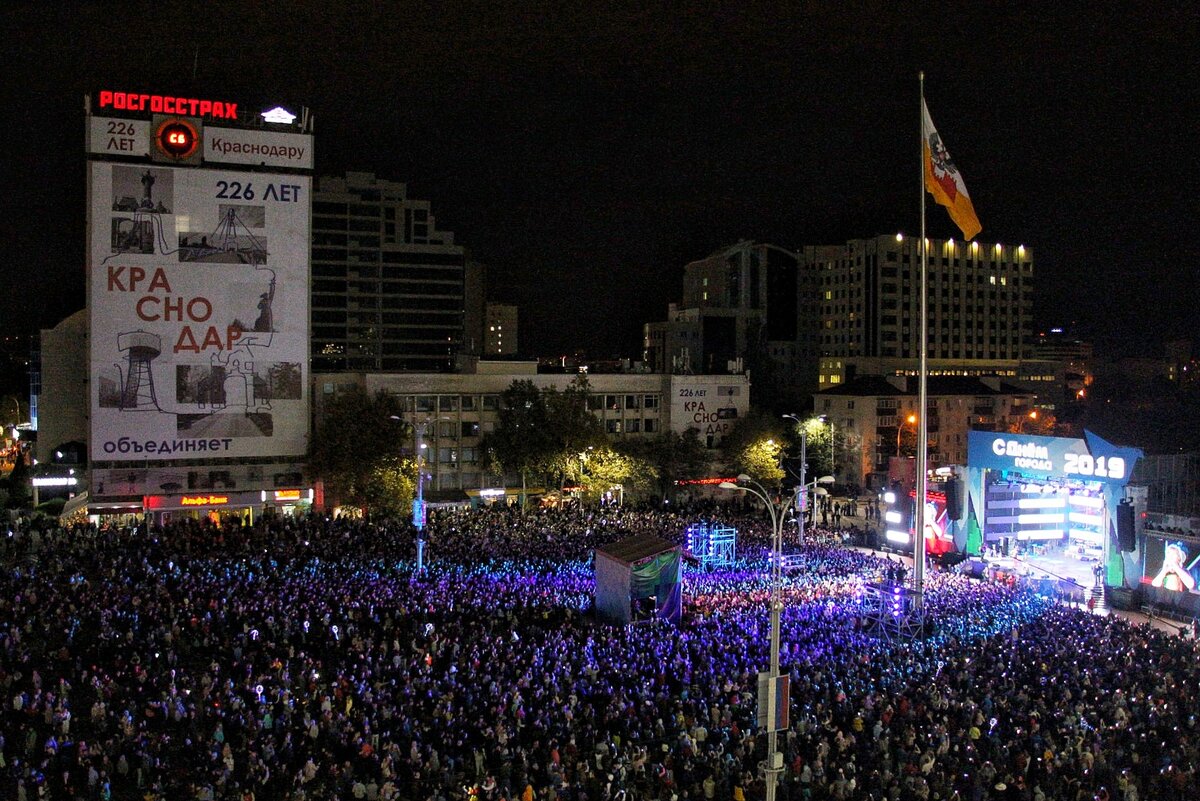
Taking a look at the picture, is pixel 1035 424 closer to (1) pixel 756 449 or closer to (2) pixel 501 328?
(1) pixel 756 449

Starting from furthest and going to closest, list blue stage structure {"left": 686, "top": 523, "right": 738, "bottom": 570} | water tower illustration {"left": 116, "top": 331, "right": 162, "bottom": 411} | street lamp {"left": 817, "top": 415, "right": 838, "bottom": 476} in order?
street lamp {"left": 817, "top": 415, "right": 838, "bottom": 476} → water tower illustration {"left": 116, "top": 331, "right": 162, "bottom": 411} → blue stage structure {"left": 686, "top": 523, "right": 738, "bottom": 570}

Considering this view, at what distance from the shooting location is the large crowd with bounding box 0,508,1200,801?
17.8 metres

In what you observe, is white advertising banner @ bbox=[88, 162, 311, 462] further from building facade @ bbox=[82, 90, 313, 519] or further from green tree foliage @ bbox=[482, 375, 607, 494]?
green tree foliage @ bbox=[482, 375, 607, 494]

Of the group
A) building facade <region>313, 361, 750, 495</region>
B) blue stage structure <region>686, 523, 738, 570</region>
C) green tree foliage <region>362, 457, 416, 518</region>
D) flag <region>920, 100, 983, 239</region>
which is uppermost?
flag <region>920, 100, 983, 239</region>

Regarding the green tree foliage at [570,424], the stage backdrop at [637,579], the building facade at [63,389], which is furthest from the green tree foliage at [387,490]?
the stage backdrop at [637,579]

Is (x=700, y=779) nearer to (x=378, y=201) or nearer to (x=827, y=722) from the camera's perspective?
(x=827, y=722)

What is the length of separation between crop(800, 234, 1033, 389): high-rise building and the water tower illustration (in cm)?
7469

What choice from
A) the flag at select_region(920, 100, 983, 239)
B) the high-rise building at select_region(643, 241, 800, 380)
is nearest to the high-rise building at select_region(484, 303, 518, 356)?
the high-rise building at select_region(643, 241, 800, 380)

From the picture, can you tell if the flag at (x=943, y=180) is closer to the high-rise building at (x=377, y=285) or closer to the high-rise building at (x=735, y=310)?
the high-rise building at (x=735, y=310)

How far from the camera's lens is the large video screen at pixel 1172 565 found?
3266 centimetres

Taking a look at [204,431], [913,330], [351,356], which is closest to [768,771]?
[204,431]

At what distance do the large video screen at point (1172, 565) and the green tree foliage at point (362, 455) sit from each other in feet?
102

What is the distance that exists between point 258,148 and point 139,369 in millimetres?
12145

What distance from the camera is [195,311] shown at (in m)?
48.6
